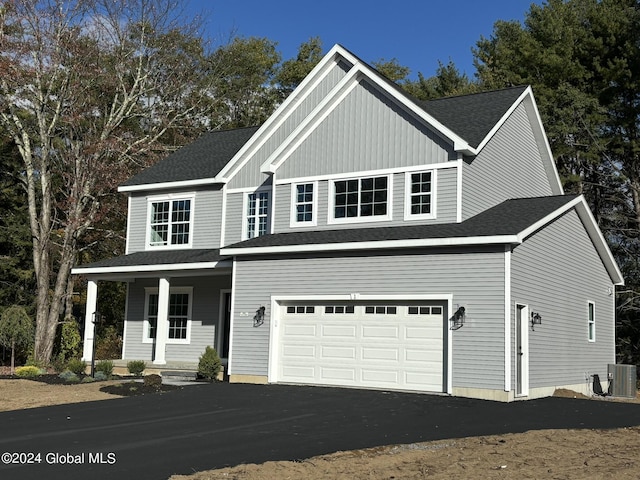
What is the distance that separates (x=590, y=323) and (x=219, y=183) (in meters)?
12.8

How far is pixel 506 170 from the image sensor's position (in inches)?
859

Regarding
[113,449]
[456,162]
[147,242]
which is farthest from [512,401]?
[147,242]

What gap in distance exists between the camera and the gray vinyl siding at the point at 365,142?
19.9 meters

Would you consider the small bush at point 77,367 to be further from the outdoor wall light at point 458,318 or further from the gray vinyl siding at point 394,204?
the outdoor wall light at point 458,318

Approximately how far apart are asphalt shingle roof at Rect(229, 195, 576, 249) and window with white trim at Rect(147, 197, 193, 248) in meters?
5.66

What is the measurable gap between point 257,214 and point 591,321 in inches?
434

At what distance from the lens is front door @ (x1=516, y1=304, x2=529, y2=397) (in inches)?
694

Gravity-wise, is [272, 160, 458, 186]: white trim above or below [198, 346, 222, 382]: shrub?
above

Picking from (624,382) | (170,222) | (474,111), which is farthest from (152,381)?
(624,382)

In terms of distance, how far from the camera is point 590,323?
22.8m

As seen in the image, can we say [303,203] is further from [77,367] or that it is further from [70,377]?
[77,367]

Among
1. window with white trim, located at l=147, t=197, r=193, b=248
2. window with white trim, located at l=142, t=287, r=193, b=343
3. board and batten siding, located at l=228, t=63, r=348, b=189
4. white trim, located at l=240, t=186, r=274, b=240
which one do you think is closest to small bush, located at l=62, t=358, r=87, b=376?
window with white trim, located at l=142, t=287, r=193, b=343

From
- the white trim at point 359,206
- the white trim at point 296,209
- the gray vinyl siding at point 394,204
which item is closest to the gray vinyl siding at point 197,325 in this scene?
the gray vinyl siding at point 394,204

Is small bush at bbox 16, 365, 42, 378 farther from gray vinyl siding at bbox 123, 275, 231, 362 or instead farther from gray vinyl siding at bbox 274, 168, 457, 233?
gray vinyl siding at bbox 274, 168, 457, 233
